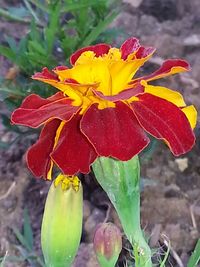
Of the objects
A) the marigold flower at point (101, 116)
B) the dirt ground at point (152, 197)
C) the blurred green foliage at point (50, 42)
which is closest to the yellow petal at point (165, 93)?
the marigold flower at point (101, 116)

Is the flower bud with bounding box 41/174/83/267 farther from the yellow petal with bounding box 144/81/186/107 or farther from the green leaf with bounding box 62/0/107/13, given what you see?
the green leaf with bounding box 62/0/107/13

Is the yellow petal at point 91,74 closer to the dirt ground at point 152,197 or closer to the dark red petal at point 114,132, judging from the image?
the dark red petal at point 114,132

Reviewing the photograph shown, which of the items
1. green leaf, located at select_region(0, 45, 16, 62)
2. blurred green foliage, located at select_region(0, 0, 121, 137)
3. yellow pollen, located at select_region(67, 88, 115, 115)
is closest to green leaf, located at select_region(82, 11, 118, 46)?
blurred green foliage, located at select_region(0, 0, 121, 137)

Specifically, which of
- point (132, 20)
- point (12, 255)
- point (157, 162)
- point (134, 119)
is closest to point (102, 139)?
point (134, 119)

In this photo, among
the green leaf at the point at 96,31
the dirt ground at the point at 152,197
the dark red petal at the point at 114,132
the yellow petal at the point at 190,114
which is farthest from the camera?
the green leaf at the point at 96,31

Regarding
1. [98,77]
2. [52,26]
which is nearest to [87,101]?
[98,77]

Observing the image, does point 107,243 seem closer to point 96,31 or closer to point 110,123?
point 110,123

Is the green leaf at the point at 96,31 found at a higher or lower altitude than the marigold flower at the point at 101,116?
lower
